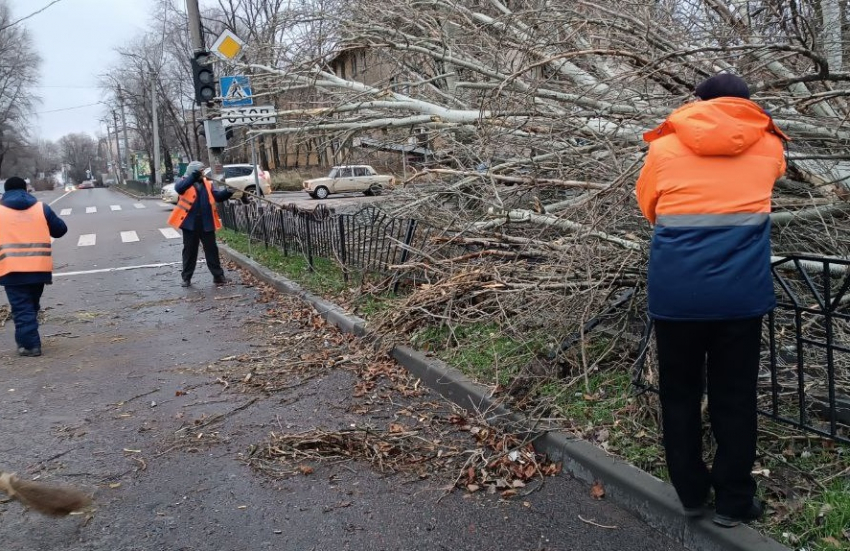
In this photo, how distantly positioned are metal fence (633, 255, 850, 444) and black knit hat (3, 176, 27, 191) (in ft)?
20.5

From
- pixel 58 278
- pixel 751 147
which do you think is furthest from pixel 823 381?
pixel 58 278

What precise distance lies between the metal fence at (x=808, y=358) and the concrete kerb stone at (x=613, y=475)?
0.52 m

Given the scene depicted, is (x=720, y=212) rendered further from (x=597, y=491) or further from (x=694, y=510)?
(x=597, y=491)

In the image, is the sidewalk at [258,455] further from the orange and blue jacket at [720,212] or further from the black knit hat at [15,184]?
the black knit hat at [15,184]

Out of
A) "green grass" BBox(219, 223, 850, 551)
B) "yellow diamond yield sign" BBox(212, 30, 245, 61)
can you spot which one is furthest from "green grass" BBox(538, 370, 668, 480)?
"yellow diamond yield sign" BBox(212, 30, 245, 61)

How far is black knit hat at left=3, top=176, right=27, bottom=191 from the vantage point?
22.7ft

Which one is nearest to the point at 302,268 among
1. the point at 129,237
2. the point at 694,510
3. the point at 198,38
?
the point at 198,38

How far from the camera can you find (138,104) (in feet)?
222

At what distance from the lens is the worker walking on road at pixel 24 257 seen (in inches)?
266

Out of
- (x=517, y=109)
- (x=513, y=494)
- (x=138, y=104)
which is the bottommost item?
(x=513, y=494)

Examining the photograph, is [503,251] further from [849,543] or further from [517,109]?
[849,543]

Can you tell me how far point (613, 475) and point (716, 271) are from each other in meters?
1.25

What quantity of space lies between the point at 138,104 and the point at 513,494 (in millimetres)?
72420

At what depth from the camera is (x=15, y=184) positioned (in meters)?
7.04
